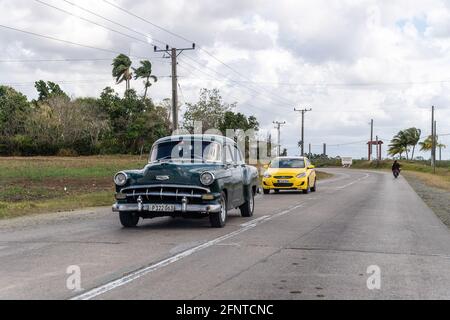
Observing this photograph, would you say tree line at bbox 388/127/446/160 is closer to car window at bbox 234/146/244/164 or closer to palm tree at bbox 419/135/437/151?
palm tree at bbox 419/135/437/151

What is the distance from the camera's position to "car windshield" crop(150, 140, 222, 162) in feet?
43.6

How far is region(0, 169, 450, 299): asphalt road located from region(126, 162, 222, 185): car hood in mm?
1002

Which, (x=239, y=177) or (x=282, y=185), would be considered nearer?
(x=239, y=177)

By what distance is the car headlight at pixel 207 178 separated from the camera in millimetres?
11828

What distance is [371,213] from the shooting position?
16562 millimetres

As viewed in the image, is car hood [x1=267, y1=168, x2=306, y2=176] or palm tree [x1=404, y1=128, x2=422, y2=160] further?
palm tree [x1=404, y1=128, x2=422, y2=160]

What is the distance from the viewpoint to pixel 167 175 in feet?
38.9

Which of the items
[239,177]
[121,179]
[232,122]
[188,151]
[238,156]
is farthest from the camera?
[232,122]

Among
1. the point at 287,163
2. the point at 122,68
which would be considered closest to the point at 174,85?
the point at 287,163

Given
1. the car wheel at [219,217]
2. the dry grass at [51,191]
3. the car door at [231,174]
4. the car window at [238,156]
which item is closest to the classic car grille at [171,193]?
the car wheel at [219,217]

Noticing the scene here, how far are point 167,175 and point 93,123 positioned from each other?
66163 millimetres

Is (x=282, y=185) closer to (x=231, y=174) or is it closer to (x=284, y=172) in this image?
(x=284, y=172)

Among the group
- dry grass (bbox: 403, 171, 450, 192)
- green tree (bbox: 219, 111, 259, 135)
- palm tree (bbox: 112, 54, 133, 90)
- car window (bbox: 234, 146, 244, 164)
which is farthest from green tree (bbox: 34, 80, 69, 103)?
car window (bbox: 234, 146, 244, 164)

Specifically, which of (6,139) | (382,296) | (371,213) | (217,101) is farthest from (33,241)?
(6,139)
